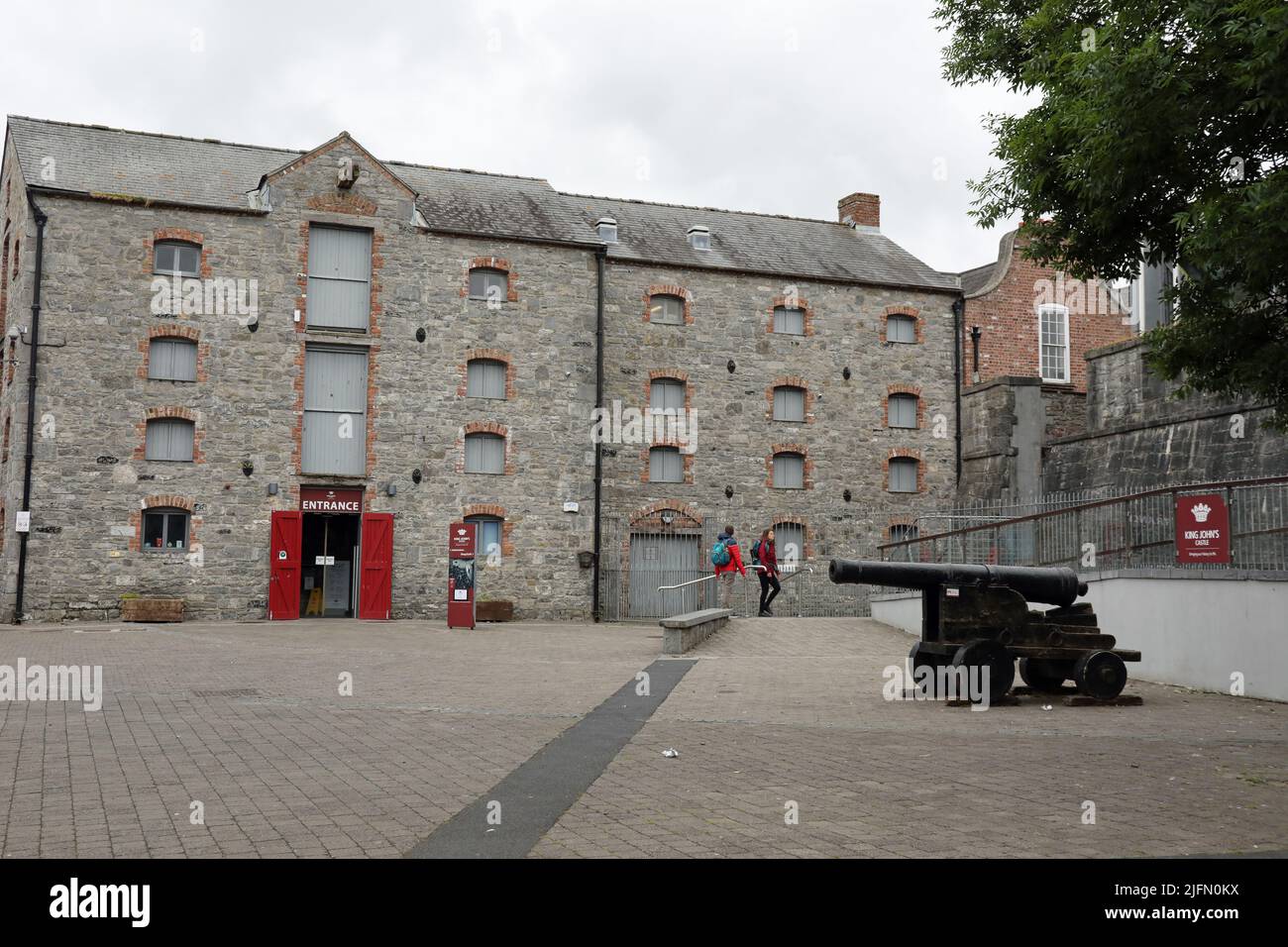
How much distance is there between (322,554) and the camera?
27125 millimetres

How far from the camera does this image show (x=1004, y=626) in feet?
38.1

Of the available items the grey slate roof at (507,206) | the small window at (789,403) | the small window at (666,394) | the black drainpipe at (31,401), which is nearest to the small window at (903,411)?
the small window at (789,403)

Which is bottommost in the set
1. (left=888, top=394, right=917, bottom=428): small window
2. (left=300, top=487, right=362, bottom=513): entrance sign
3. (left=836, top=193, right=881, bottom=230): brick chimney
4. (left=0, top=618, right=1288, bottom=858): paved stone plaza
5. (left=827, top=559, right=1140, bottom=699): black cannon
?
(left=0, top=618, right=1288, bottom=858): paved stone plaza

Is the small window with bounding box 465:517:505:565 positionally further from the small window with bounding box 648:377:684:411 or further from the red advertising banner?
the red advertising banner

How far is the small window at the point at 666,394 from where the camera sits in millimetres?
30125

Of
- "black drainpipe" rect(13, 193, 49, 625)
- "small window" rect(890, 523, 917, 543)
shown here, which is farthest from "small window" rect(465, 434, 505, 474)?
"small window" rect(890, 523, 917, 543)

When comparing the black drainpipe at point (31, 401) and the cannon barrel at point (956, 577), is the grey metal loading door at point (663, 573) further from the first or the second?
the cannon barrel at point (956, 577)

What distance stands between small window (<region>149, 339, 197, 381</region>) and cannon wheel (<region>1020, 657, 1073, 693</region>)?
19988 millimetres

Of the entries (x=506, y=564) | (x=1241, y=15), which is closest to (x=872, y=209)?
(x=506, y=564)

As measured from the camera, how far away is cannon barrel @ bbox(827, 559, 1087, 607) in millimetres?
11352

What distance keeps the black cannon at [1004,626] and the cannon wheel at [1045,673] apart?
0.01 meters

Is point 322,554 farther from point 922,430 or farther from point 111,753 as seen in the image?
point 111,753

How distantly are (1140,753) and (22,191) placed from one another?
2536 centimetres

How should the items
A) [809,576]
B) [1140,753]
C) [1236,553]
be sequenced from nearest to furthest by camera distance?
[1140,753]
[1236,553]
[809,576]
